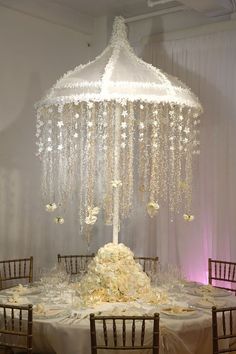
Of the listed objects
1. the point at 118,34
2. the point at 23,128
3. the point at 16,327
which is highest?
the point at 118,34

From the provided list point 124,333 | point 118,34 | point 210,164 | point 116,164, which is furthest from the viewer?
point 210,164

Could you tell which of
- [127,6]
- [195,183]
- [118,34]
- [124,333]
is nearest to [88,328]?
[124,333]

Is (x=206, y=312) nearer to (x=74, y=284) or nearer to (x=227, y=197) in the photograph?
A: (x=74, y=284)

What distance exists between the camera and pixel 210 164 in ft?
17.7

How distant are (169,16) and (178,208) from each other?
211 cm

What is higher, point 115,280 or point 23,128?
point 23,128

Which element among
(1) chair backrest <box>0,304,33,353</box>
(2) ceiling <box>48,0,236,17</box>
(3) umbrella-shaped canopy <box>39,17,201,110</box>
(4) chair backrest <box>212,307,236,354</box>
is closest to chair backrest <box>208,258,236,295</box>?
(4) chair backrest <box>212,307,236,354</box>

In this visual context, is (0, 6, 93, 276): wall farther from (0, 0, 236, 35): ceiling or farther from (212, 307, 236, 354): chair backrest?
(212, 307, 236, 354): chair backrest

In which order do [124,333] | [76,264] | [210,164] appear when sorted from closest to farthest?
[124,333]
[76,264]
[210,164]

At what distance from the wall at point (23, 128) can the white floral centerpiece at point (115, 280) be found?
1.54m

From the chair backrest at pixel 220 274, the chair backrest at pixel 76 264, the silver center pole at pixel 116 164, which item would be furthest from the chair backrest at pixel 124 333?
the chair backrest at pixel 76 264

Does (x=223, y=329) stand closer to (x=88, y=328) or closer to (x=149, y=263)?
(x=88, y=328)

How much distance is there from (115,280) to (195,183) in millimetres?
1946

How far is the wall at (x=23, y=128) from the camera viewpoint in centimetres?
525
